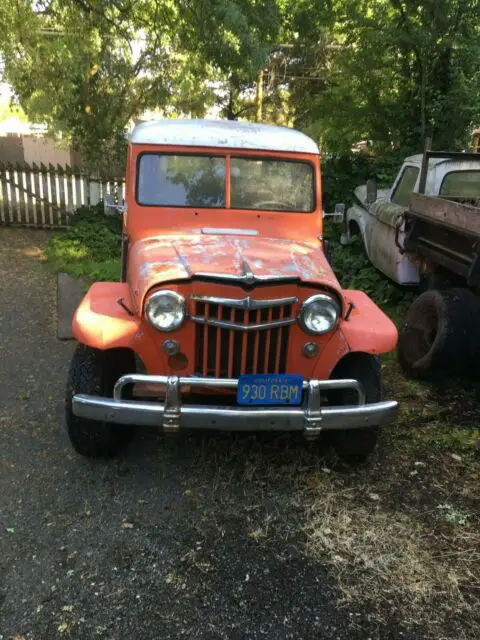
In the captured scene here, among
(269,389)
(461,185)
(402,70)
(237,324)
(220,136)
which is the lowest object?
(269,389)

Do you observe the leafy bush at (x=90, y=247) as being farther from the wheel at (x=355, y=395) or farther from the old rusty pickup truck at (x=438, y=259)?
the wheel at (x=355, y=395)

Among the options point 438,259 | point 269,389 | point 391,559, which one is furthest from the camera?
point 438,259

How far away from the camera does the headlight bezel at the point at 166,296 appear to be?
296 cm

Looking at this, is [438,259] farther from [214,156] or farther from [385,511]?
[385,511]

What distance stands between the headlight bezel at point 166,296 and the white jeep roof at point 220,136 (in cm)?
165

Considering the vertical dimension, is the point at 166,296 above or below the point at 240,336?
above

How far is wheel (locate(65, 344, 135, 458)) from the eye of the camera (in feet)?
10.5

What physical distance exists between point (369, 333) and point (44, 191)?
956 centimetres

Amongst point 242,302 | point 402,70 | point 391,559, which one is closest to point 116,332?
point 242,302

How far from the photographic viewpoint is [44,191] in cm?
1109

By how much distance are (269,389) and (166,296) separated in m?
0.75

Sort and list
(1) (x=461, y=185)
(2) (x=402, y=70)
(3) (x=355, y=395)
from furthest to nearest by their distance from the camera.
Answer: (2) (x=402, y=70)
(1) (x=461, y=185)
(3) (x=355, y=395)

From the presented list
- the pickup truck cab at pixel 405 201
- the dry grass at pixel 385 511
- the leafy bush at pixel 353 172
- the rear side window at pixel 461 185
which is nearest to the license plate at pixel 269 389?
the dry grass at pixel 385 511

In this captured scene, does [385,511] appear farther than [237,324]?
Yes
